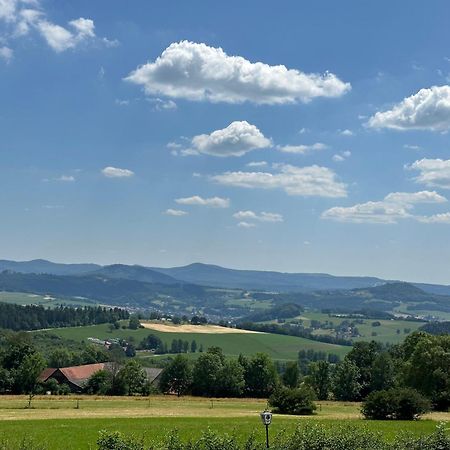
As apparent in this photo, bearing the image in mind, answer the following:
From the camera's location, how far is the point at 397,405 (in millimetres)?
43188

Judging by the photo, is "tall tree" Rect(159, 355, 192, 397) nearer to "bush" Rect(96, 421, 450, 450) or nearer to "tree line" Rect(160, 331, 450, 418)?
"tree line" Rect(160, 331, 450, 418)

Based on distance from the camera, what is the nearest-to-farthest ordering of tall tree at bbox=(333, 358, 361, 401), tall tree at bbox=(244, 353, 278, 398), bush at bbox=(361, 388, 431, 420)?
bush at bbox=(361, 388, 431, 420) < tall tree at bbox=(333, 358, 361, 401) < tall tree at bbox=(244, 353, 278, 398)

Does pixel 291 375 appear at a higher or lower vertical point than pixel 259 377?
lower

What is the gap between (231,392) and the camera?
80688 mm

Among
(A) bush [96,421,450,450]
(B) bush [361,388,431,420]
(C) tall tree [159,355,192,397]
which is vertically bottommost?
(C) tall tree [159,355,192,397]

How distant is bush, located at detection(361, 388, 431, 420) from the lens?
42844mm

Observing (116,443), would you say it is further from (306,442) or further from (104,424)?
(104,424)

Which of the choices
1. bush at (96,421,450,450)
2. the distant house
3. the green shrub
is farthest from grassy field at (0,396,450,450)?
the distant house

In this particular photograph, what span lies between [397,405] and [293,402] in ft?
38.8

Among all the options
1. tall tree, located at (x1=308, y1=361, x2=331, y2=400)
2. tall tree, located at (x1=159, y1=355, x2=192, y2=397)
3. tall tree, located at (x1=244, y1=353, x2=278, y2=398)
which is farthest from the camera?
tall tree, located at (x1=159, y1=355, x2=192, y2=397)

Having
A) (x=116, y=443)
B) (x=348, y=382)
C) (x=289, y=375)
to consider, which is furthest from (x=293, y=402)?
(x=289, y=375)

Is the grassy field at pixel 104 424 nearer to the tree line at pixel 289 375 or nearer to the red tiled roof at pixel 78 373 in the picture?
the tree line at pixel 289 375

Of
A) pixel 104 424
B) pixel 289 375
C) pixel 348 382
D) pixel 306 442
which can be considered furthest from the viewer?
pixel 289 375

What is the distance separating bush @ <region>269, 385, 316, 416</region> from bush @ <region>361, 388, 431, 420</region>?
928 cm
